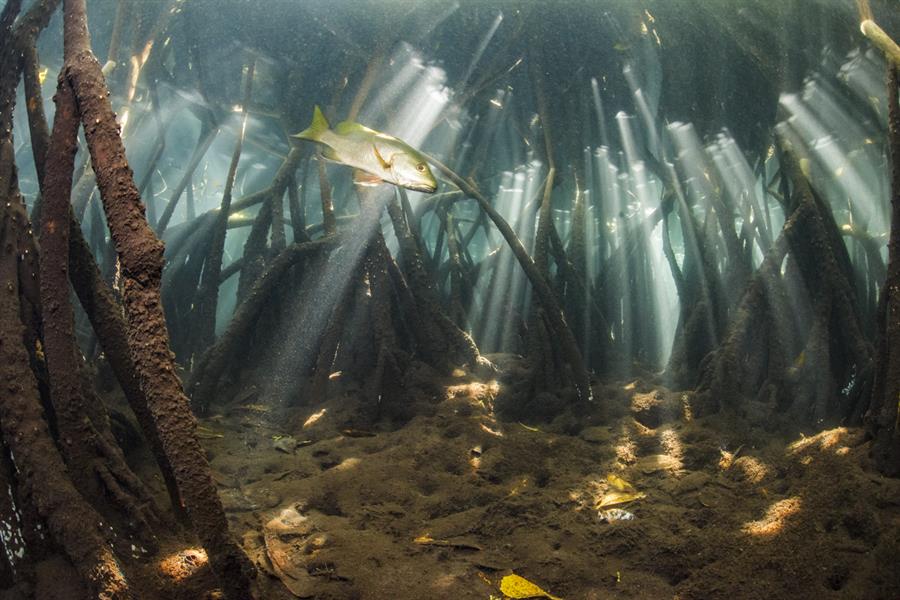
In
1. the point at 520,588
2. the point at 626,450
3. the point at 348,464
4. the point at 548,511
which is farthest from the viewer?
the point at 626,450

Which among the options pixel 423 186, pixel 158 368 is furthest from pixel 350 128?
pixel 158 368

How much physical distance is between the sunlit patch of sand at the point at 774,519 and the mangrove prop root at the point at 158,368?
87.6 inches

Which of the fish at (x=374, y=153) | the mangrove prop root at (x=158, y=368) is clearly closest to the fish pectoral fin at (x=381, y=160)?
the fish at (x=374, y=153)

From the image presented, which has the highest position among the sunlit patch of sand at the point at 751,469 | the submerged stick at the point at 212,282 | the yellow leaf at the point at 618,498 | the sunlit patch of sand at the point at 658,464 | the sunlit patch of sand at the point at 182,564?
the submerged stick at the point at 212,282

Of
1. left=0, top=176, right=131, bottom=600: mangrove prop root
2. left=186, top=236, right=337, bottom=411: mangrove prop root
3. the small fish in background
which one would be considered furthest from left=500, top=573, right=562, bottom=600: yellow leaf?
left=186, top=236, right=337, bottom=411: mangrove prop root

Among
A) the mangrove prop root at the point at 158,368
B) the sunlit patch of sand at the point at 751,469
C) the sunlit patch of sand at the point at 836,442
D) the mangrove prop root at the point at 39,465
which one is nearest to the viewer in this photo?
the mangrove prop root at the point at 158,368

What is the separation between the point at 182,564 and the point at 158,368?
1086 mm

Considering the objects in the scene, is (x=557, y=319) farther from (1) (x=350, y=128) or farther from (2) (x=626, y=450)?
(1) (x=350, y=128)

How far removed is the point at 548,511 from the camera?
2.94 meters

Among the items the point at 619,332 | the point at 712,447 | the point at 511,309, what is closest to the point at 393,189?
the point at 511,309

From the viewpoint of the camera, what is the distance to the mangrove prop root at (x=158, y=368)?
1.37 m

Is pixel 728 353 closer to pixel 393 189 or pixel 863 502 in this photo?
pixel 863 502

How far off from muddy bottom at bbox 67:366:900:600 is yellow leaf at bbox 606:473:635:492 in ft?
0.04

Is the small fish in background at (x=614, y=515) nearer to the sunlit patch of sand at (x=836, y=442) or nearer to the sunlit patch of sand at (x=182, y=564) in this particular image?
the sunlit patch of sand at (x=836, y=442)
